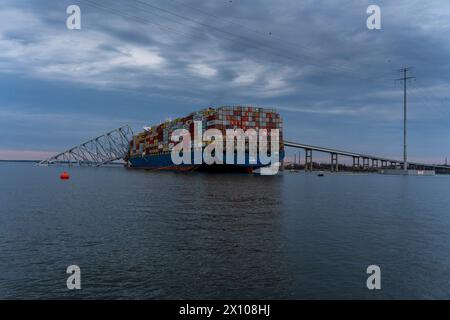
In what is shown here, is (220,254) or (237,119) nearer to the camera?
(220,254)

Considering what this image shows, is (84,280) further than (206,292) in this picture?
Yes

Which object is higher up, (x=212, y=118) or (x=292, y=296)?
(x=212, y=118)

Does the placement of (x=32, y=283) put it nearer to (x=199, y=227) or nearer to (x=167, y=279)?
(x=167, y=279)
